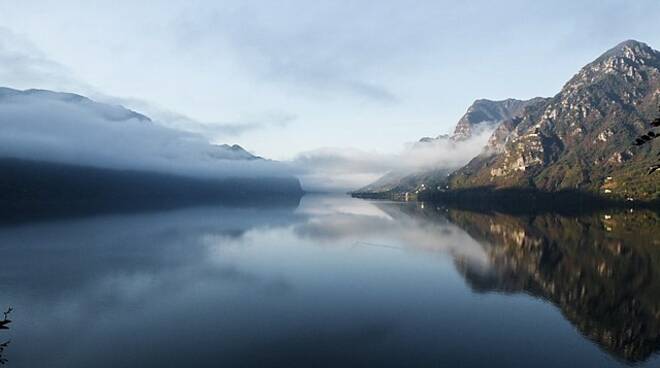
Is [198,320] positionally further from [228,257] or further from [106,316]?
[228,257]

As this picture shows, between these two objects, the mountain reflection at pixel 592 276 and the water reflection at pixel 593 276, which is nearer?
the mountain reflection at pixel 592 276

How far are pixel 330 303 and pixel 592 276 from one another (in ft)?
192

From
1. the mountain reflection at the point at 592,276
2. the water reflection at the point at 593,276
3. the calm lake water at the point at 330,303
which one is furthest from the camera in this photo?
the water reflection at the point at 593,276

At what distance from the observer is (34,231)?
147m

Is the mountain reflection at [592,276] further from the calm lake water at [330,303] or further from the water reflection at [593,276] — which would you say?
the calm lake water at [330,303]

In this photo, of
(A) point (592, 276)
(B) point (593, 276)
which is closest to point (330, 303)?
(A) point (592, 276)

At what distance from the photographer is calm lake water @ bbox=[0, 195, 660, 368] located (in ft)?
143

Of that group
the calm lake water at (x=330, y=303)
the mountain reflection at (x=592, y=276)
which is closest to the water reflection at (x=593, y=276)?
the mountain reflection at (x=592, y=276)

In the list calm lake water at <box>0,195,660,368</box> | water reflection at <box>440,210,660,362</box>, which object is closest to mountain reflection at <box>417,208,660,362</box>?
water reflection at <box>440,210,660,362</box>

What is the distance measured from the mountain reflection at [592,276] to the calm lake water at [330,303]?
347 mm

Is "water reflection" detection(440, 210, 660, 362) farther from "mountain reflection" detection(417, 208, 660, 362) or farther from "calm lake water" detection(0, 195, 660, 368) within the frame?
"calm lake water" detection(0, 195, 660, 368)

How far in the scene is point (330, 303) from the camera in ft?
202

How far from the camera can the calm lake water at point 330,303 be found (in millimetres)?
43469

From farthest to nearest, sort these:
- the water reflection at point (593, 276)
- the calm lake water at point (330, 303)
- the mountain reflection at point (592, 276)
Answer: the water reflection at point (593, 276), the mountain reflection at point (592, 276), the calm lake water at point (330, 303)
